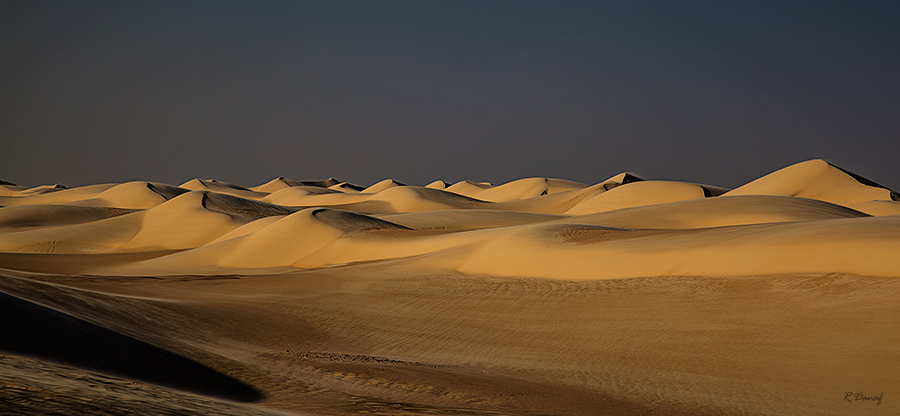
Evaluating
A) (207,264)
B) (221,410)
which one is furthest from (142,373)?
(207,264)

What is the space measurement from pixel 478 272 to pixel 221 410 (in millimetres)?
17370

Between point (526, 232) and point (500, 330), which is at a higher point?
point (526, 232)

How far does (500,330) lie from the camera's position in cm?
1553

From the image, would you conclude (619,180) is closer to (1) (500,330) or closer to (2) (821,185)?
(2) (821,185)

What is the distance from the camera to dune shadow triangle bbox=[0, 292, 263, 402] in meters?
8.13

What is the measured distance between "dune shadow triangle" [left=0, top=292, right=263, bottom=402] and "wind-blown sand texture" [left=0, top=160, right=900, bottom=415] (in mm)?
46

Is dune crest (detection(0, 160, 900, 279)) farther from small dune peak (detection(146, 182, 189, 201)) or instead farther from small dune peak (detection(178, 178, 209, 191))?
small dune peak (detection(178, 178, 209, 191))

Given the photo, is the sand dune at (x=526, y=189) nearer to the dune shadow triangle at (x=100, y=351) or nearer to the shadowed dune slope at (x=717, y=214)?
the shadowed dune slope at (x=717, y=214)

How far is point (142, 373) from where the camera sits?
29.5 ft

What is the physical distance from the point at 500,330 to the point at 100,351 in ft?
28.4

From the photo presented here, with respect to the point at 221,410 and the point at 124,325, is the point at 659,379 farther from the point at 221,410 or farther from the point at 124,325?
the point at 124,325

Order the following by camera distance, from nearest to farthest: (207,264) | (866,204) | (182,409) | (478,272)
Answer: (182,409) < (478,272) < (207,264) < (866,204)

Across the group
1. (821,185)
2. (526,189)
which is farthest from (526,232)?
(526,189)
